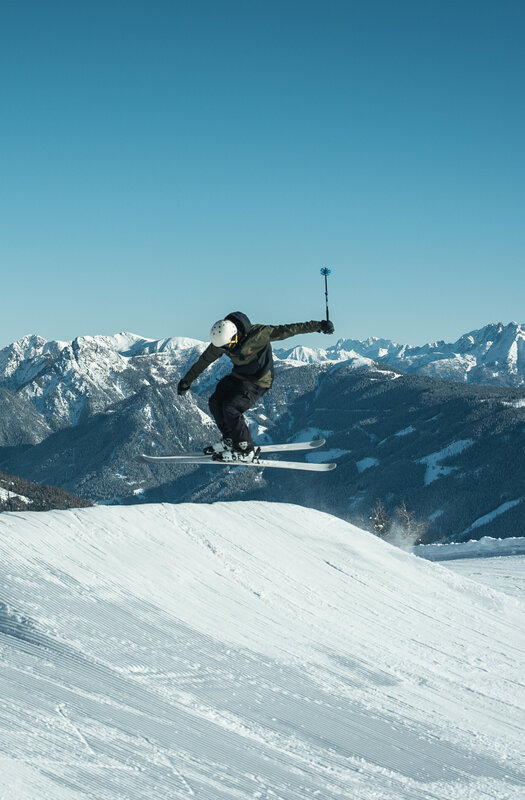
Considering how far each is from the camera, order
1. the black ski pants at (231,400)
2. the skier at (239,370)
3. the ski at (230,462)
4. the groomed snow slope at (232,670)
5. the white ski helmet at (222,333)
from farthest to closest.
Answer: the ski at (230,462)
the black ski pants at (231,400)
the skier at (239,370)
the white ski helmet at (222,333)
the groomed snow slope at (232,670)

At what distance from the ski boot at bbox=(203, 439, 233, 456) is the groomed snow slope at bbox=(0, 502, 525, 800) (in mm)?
3572

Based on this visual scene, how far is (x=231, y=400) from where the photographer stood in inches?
417

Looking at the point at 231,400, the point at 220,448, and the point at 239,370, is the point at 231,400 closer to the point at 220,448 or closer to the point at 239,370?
the point at 239,370

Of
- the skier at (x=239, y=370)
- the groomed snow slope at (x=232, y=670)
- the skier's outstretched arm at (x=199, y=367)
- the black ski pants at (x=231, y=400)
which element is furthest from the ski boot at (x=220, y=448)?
the groomed snow slope at (x=232, y=670)

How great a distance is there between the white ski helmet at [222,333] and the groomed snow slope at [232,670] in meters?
5.21

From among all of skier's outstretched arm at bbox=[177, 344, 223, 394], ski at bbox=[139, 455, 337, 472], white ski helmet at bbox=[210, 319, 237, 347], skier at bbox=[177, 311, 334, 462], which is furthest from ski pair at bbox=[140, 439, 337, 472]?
white ski helmet at bbox=[210, 319, 237, 347]

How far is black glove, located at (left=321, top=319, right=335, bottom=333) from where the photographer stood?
9.51m

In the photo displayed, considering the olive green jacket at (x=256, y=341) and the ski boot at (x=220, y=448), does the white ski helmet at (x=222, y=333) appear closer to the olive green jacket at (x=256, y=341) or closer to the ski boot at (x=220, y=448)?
the olive green jacket at (x=256, y=341)

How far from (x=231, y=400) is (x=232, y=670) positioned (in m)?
4.96

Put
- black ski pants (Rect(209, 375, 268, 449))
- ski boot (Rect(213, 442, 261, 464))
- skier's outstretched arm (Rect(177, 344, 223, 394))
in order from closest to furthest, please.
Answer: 1. skier's outstretched arm (Rect(177, 344, 223, 394))
2. black ski pants (Rect(209, 375, 268, 449))
3. ski boot (Rect(213, 442, 261, 464))

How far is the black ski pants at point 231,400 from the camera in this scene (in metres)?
10.6

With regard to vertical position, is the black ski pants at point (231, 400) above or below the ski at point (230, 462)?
above

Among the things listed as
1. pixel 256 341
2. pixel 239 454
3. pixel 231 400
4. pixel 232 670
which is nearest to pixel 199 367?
pixel 231 400

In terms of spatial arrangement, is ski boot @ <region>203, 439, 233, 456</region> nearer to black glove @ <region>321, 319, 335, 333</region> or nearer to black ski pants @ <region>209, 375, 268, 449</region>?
black ski pants @ <region>209, 375, 268, 449</region>
